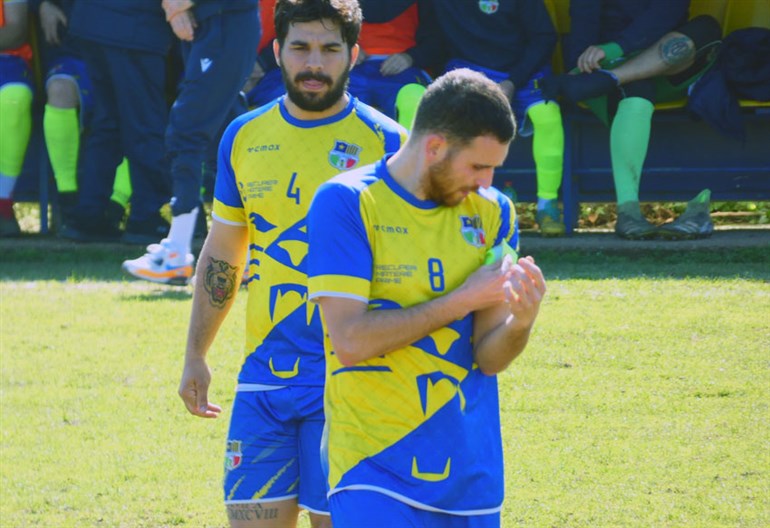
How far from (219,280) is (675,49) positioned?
6.57 metres

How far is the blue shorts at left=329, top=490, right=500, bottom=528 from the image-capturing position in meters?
3.73

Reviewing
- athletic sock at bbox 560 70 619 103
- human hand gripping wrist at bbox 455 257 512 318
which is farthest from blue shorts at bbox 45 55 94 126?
human hand gripping wrist at bbox 455 257 512 318

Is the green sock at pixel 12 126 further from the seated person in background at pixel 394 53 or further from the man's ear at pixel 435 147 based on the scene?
the man's ear at pixel 435 147

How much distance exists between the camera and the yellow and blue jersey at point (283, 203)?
4.59 metres

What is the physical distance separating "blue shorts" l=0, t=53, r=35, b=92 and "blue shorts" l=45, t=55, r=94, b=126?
A: 0.70 feet

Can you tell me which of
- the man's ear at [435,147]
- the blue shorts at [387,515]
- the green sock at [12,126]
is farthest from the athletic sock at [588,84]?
the blue shorts at [387,515]

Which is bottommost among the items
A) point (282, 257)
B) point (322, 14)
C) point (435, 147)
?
point (282, 257)

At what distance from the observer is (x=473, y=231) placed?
12.7ft

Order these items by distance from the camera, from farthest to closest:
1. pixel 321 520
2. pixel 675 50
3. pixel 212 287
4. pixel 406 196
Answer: pixel 675 50, pixel 212 287, pixel 321 520, pixel 406 196

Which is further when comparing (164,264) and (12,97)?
(12,97)

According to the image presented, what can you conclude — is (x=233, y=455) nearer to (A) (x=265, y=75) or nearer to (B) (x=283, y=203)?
(B) (x=283, y=203)

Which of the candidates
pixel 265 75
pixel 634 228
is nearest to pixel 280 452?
pixel 634 228

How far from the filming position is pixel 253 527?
4547 mm

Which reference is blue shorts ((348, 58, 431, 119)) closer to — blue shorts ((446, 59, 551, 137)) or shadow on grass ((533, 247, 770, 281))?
blue shorts ((446, 59, 551, 137))
